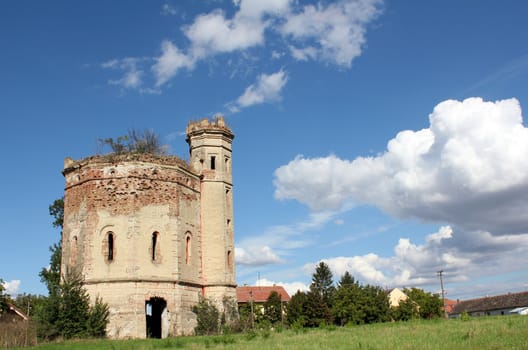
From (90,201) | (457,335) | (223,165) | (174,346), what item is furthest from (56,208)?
(457,335)

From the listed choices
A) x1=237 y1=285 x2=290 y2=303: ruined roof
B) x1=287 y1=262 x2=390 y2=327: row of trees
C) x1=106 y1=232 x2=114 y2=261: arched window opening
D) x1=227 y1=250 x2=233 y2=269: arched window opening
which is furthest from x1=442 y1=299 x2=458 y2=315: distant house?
x1=106 y1=232 x2=114 y2=261: arched window opening

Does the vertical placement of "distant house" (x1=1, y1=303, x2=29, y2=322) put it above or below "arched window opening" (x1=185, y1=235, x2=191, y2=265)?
below

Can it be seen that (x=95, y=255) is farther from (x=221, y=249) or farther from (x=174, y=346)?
(x=174, y=346)

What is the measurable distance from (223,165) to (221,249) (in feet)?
18.7

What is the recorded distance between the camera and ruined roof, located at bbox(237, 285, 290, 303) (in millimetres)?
72444

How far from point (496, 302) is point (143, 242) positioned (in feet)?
201

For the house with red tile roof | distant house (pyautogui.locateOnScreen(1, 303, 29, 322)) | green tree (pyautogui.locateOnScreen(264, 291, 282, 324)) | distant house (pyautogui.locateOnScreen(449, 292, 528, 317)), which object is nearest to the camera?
distant house (pyautogui.locateOnScreen(1, 303, 29, 322))

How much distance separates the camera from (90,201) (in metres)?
30.2

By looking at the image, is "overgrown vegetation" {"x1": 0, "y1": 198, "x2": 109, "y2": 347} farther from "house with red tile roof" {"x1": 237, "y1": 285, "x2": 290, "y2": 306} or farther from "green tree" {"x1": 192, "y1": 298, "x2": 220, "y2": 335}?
"house with red tile roof" {"x1": 237, "y1": 285, "x2": 290, "y2": 306}

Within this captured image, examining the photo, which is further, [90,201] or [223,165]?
[223,165]

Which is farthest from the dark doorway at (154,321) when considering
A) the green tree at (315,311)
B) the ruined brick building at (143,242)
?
the green tree at (315,311)

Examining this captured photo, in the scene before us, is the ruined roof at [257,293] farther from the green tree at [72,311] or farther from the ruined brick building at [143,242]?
the green tree at [72,311]

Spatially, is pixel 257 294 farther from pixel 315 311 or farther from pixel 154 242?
pixel 154 242

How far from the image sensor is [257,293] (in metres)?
75.6
